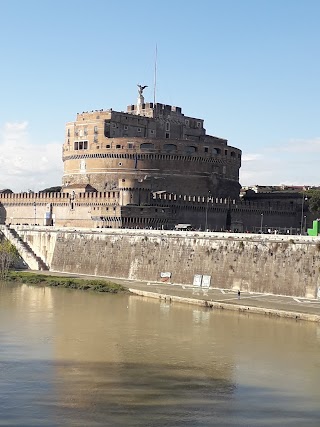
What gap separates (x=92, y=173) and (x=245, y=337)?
44.5 meters

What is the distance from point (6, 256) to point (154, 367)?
31.4 meters

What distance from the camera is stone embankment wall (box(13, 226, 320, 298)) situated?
4033 cm

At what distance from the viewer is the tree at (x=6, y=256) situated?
172 feet

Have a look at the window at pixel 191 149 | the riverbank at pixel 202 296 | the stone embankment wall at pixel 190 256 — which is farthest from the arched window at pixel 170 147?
the riverbank at pixel 202 296

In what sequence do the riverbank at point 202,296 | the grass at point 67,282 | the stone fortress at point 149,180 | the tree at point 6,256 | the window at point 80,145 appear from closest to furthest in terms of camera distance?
the riverbank at point 202,296 < the grass at point 67,282 < the tree at point 6,256 < the stone fortress at point 149,180 < the window at point 80,145

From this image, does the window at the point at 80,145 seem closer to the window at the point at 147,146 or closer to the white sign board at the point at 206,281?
the window at the point at 147,146

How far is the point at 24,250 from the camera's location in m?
58.8

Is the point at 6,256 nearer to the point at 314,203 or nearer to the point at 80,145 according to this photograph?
the point at 80,145

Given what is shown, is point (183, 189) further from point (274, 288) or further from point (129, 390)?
point (129, 390)

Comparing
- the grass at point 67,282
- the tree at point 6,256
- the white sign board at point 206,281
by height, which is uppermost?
the tree at point 6,256

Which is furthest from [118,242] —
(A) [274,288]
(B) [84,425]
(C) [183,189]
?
(B) [84,425]

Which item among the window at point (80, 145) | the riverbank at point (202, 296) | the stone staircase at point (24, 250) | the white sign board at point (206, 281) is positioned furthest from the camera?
the window at point (80, 145)

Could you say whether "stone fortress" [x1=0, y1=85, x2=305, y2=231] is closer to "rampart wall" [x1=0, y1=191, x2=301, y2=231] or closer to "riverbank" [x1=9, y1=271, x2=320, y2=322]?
"rampart wall" [x1=0, y1=191, x2=301, y2=231]

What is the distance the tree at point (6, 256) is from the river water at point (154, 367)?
1485 cm
